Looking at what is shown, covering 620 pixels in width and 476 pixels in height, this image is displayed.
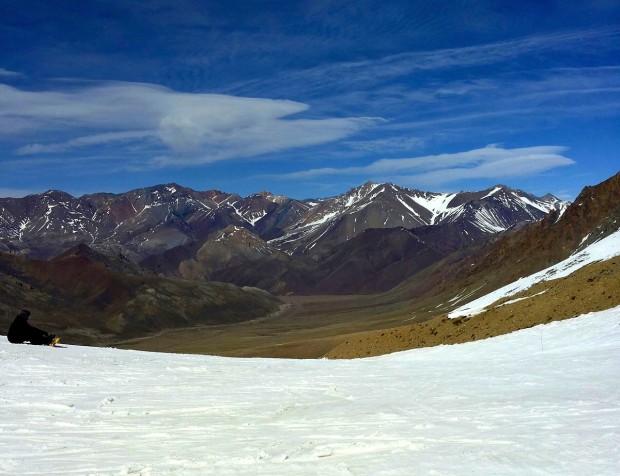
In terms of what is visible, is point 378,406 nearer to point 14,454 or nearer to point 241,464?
point 241,464

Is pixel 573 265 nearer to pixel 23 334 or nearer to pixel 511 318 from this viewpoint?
pixel 511 318

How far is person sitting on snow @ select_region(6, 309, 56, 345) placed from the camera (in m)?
22.1

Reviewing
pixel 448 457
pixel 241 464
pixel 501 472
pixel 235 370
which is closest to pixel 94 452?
pixel 241 464

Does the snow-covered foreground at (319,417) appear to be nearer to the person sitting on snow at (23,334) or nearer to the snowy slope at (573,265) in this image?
the person sitting on snow at (23,334)

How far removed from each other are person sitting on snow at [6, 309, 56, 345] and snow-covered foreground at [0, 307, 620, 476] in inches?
161

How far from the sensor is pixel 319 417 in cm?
1047

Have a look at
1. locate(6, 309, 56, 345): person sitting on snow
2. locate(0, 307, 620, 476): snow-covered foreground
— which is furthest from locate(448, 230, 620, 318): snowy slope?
locate(0, 307, 620, 476): snow-covered foreground

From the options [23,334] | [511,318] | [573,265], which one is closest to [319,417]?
[23,334]

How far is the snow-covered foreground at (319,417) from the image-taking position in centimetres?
755

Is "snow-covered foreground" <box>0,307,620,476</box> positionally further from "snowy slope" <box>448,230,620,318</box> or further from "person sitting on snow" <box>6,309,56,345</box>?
"snowy slope" <box>448,230,620,318</box>

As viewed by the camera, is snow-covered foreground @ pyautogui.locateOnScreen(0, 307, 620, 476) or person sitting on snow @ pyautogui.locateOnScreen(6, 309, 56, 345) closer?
snow-covered foreground @ pyautogui.locateOnScreen(0, 307, 620, 476)

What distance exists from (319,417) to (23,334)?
15980mm

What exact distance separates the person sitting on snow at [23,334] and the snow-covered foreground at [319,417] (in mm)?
4101

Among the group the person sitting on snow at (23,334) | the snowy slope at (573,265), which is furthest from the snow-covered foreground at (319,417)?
the snowy slope at (573,265)
